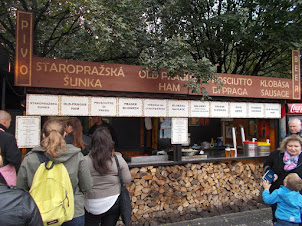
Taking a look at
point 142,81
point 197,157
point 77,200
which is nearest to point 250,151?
point 197,157

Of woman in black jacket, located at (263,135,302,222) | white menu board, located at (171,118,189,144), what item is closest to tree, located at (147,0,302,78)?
white menu board, located at (171,118,189,144)

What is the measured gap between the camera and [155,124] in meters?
7.29

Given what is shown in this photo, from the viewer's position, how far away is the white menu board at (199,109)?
5246 millimetres

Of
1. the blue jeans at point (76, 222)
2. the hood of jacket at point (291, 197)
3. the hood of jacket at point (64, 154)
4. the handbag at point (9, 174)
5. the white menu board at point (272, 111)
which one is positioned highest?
the white menu board at point (272, 111)

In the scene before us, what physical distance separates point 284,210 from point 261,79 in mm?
3682

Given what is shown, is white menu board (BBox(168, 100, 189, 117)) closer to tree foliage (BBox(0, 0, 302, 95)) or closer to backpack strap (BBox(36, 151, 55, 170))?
tree foliage (BBox(0, 0, 302, 95))

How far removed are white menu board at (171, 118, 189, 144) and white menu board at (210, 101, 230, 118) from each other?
0.71 metres

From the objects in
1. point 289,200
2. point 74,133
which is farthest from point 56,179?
point 289,200

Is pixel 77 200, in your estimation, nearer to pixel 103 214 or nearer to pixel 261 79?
pixel 103 214

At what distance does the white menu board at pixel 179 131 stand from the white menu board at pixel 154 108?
1.12ft

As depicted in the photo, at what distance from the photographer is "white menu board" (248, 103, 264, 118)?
19.0ft

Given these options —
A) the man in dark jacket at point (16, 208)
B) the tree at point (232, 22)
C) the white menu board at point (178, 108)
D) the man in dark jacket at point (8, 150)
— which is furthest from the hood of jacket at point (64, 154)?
the tree at point (232, 22)

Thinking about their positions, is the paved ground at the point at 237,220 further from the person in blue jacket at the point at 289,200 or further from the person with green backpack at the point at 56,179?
the person with green backpack at the point at 56,179

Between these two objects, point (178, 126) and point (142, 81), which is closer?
point (142, 81)
